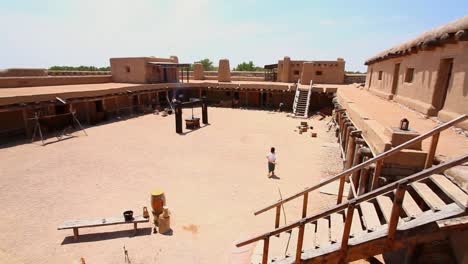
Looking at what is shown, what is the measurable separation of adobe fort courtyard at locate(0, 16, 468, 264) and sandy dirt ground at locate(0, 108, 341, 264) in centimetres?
5

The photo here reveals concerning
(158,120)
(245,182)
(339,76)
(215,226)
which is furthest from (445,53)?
(339,76)

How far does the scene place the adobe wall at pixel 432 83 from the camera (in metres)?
7.05

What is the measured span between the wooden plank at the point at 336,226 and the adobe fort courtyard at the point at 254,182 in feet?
0.14

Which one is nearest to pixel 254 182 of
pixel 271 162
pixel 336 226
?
pixel 271 162

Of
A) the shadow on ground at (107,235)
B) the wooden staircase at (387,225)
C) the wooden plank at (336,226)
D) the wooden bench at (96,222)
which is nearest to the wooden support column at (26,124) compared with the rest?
the wooden bench at (96,222)

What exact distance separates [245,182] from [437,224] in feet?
24.5

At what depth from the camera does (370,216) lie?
180 inches

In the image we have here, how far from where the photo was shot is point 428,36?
865 centimetres

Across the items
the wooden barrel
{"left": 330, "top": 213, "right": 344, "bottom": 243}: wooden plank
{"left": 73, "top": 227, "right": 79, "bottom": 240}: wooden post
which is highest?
{"left": 330, "top": 213, "right": 344, "bottom": 243}: wooden plank

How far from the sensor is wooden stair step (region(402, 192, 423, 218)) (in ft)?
12.5

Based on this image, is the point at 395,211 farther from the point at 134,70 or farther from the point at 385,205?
the point at 134,70

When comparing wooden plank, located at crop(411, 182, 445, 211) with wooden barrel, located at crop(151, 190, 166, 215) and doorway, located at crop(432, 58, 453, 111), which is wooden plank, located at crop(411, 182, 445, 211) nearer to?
doorway, located at crop(432, 58, 453, 111)

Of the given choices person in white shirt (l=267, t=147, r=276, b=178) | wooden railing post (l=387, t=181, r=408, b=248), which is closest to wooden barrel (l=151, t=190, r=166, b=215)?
person in white shirt (l=267, t=147, r=276, b=178)

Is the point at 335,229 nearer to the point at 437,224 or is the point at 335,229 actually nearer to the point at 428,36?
the point at 437,224
